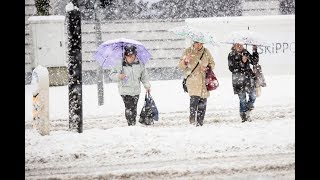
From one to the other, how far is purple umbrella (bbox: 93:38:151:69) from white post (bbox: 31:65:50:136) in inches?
42.5

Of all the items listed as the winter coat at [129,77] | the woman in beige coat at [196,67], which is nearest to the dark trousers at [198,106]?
the woman in beige coat at [196,67]

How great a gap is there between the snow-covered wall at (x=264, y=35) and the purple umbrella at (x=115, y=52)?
14.0ft

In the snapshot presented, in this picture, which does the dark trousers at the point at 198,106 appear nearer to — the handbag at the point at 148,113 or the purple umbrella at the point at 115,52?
the handbag at the point at 148,113

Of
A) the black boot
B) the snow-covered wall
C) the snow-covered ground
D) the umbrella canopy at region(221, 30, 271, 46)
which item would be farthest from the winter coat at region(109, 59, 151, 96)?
the snow-covered wall

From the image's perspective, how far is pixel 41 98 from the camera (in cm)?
729

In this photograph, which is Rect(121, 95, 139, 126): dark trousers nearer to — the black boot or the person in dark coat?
the person in dark coat

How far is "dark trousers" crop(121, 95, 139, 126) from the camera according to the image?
780 centimetres

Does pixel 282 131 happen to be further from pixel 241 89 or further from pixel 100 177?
pixel 100 177

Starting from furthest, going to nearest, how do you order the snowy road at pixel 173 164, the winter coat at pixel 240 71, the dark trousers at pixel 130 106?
the winter coat at pixel 240 71
the dark trousers at pixel 130 106
the snowy road at pixel 173 164

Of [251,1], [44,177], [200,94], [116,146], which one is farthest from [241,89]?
[251,1]

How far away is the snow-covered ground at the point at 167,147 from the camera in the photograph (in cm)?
611

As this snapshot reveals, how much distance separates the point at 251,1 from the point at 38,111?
7990 mm

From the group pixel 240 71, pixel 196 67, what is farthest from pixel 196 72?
pixel 240 71
